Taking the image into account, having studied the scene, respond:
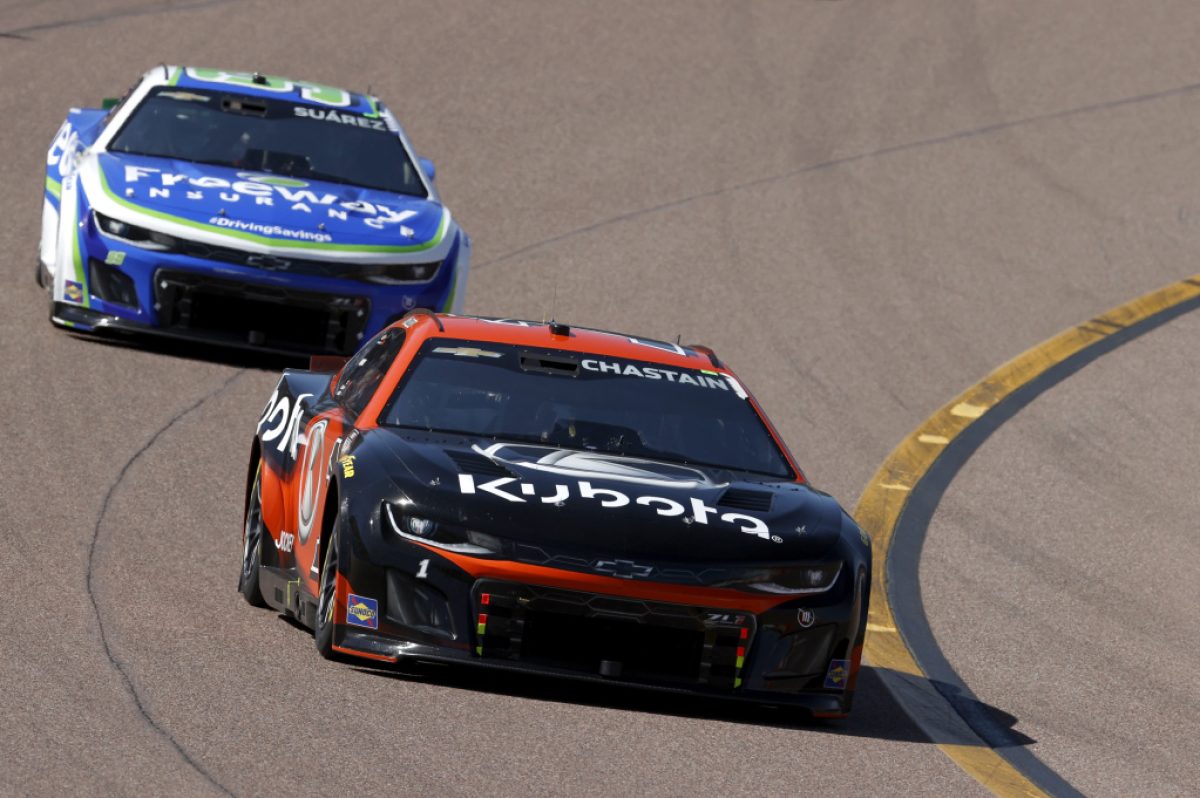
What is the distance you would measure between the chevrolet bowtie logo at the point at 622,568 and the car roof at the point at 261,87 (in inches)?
292

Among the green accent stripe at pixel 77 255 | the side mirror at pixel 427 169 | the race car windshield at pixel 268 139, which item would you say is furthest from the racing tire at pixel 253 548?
the side mirror at pixel 427 169

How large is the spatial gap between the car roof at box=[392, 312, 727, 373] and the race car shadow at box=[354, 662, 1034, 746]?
143 cm

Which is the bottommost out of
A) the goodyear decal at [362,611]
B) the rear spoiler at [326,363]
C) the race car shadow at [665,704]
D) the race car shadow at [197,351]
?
the race car shadow at [197,351]

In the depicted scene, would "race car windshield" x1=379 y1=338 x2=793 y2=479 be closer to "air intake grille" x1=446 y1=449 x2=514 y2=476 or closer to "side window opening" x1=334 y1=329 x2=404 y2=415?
"side window opening" x1=334 y1=329 x2=404 y2=415

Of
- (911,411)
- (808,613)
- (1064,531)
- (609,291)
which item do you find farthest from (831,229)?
(808,613)

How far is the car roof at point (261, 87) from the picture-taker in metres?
13.7

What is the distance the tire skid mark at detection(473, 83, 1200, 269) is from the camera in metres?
16.3

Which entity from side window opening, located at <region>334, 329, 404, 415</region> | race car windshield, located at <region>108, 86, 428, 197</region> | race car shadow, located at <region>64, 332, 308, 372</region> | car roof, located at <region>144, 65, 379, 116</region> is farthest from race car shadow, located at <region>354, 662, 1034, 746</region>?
car roof, located at <region>144, 65, 379, 116</region>

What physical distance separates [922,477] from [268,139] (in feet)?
13.6

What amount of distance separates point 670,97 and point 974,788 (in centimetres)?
1367

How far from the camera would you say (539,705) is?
7.02m

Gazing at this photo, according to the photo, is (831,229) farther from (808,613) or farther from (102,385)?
(808,613)

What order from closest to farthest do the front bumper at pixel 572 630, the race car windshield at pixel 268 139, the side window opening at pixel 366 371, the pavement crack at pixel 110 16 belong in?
the front bumper at pixel 572 630 < the side window opening at pixel 366 371 < the race car windshield at pixel 268 139 < the pavement crack at pixel 110 16

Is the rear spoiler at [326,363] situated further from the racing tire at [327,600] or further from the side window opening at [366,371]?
the racing tire at [327,600]
